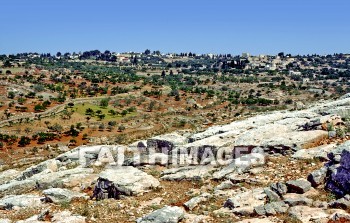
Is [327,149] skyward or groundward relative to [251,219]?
skyward

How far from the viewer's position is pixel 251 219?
1370 centimetres

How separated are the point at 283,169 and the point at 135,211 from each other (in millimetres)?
7110

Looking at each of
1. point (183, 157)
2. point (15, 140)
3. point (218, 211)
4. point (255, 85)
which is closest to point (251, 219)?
point (218, 211)

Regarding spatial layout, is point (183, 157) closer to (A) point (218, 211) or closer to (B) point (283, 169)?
(B) point (283, 169)

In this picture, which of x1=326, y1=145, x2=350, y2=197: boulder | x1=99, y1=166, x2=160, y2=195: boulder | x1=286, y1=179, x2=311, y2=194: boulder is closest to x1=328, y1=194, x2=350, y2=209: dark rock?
x1=326, y1=145, x2=350, y2=197: boulder

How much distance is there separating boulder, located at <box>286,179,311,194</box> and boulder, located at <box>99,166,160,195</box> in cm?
645

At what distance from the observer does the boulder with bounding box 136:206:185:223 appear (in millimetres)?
14062

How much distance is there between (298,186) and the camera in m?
15.1

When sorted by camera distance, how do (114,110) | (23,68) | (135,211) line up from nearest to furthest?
1. (135,211)
2. (114,110)
3. (23,68)

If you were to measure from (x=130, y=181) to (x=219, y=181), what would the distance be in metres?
4.27

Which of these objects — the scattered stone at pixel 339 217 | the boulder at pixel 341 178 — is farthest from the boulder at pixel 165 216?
the boulder at pixel 341 178

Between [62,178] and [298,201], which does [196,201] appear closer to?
[298,201]

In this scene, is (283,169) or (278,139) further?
(278,139)

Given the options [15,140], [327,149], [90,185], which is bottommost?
[15,140]
